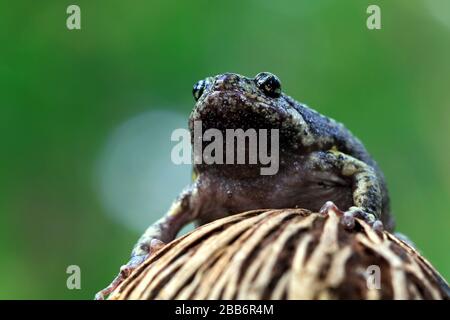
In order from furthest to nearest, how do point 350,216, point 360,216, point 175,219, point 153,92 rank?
point 153,92
point 175,219
point 360,216
point 350,216

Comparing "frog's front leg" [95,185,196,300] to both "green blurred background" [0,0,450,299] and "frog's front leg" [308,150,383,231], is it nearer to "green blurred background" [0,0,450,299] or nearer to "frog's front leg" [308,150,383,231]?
"frog's front leg" [308,150,383,231]

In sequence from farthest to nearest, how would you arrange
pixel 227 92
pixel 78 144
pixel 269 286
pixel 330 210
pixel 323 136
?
pixel 78 144 < pixel 323 136 < pixel 227 92 < pixel 330 210 < pixel 269 286

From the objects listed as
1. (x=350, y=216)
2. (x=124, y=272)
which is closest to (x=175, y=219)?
(x=124, y=272)

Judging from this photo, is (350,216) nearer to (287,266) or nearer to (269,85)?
(287,266)

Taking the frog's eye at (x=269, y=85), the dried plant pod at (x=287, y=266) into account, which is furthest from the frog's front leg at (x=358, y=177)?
the dried plant pod at (x=287, y=266)

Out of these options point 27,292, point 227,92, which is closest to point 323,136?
point 227,92

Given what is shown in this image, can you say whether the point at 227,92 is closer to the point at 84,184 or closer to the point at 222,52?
the point at 222,52
